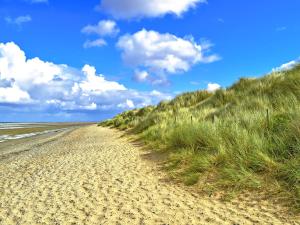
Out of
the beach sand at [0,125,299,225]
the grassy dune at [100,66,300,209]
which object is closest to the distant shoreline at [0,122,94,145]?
the beach sand at [0,125,299,225]

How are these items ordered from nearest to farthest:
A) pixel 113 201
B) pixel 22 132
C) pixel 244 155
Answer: pixel 113 201 < pixel 244 155 < pixel 22 132

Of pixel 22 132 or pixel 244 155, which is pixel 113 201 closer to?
pixel 244 155

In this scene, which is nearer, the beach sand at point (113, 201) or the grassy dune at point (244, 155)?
the beach sand at point (113, 201)

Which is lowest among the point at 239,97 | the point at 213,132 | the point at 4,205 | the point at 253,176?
the point at 4,205

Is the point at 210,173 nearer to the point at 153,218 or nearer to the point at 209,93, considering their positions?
the point at 153,218

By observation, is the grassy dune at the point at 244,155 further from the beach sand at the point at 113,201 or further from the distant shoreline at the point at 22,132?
the distant shoreline at the point at 22,132

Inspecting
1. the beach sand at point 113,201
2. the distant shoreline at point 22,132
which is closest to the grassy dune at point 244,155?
the beach sand at point 113,201

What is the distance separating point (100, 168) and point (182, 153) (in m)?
2.36

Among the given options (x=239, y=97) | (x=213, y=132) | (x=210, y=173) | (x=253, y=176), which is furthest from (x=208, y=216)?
(x=239, y=97)

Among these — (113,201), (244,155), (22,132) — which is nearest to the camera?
(113,201)

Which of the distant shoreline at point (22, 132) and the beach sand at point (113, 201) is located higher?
the distant shoreline at point (22, 132)

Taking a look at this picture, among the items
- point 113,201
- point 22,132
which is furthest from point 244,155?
point 22,132

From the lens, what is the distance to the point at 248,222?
5.14 metres

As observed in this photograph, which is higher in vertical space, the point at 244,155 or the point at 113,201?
the point at 244,155
